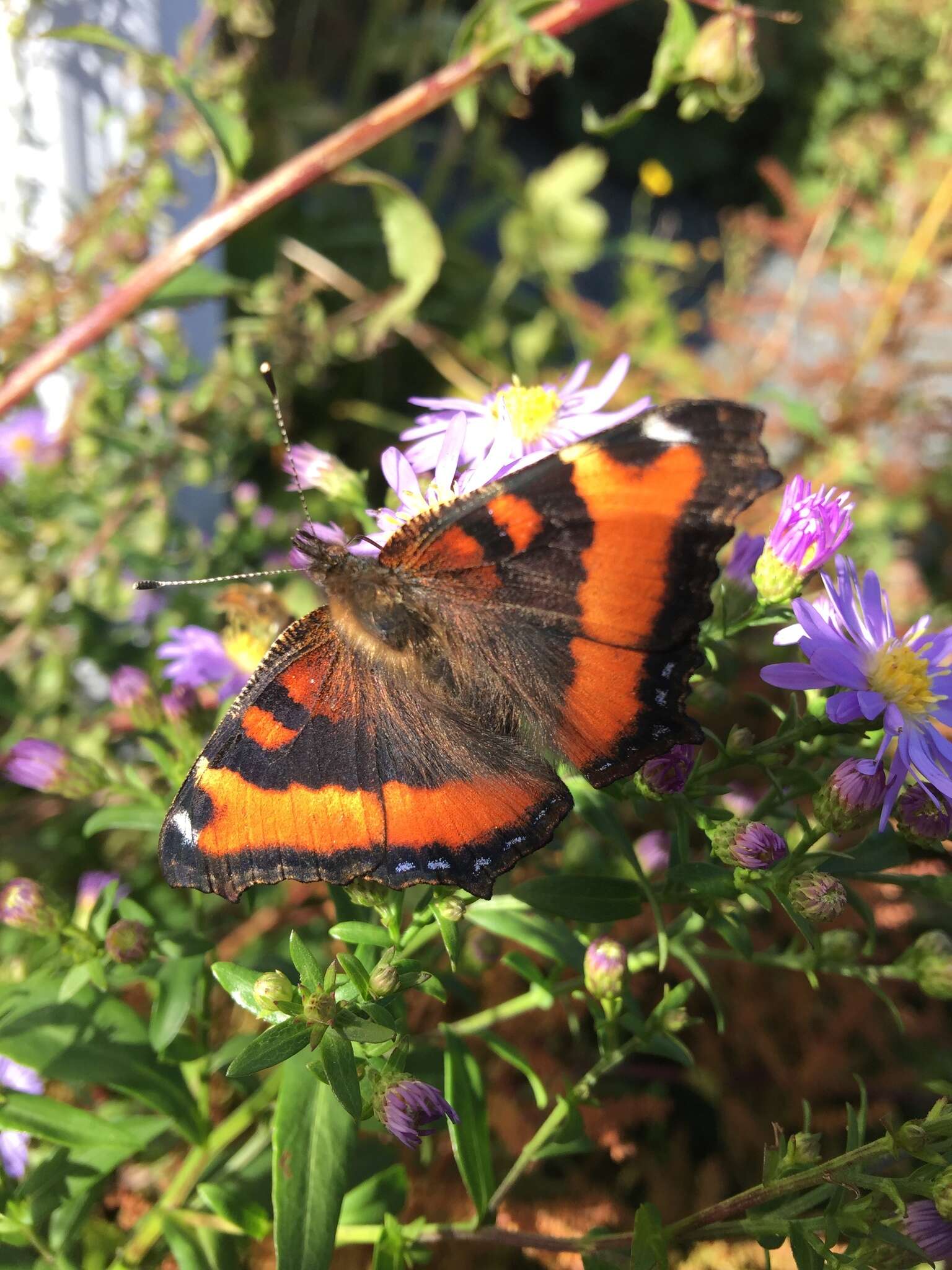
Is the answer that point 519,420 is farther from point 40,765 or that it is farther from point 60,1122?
point 60,1122

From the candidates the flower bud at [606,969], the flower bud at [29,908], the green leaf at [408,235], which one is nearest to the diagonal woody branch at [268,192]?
the green leaf at [408,235]

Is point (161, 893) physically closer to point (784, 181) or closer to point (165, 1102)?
point (165, 1102)

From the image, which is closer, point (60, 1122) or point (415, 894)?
point (60, 1122)

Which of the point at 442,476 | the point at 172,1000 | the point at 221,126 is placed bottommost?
the point at 172,1000

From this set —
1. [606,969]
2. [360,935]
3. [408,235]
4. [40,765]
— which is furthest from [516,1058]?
[408,235]

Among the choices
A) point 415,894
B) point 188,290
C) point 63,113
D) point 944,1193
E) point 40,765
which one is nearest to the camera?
point 944,1193

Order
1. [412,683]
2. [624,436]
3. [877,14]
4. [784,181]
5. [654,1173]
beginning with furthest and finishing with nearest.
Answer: [877,14] → [784,181] → [654,1173] → [412,683] → [624,436]

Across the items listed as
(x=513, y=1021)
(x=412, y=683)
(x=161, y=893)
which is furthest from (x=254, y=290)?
(x=513, y=1021)
